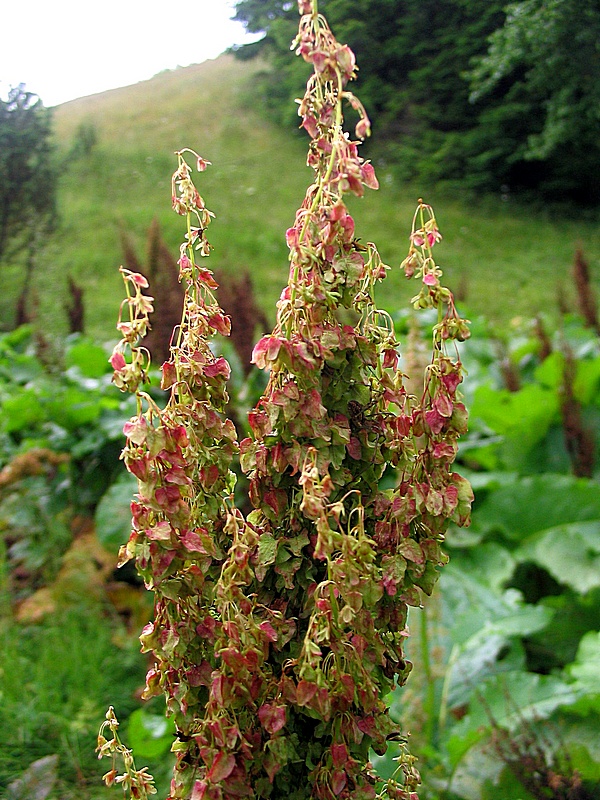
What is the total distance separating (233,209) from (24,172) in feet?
9.98

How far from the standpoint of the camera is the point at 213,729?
0.66 metres

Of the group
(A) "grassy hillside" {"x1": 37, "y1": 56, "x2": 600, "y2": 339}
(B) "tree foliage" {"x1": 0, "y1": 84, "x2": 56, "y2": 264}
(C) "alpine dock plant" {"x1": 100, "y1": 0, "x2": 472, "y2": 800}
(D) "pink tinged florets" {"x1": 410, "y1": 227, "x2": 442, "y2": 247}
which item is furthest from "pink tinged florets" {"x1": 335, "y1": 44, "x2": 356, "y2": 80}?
(A) "grassy hillside" {"x1": 37, "y1": 56, "x2": 600, "y2": 339}

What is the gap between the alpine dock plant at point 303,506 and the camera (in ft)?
2.16

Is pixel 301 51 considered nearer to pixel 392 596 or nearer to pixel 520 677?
pixel 392 596

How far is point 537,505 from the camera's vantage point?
238 centimetres

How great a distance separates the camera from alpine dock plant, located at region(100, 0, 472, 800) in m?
0.66

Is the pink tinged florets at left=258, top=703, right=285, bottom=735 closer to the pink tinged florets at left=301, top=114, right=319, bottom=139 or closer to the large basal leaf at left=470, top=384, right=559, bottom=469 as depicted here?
the pink tinged florets at left=301, top=114, right=319, bottom=139

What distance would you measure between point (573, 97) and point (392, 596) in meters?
2.53

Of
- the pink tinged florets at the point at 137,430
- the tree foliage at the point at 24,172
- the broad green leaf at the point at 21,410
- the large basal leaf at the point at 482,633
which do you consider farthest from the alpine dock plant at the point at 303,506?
the tree foliage at the point at 24,172

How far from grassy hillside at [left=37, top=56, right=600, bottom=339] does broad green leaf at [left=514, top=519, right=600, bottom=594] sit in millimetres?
3055

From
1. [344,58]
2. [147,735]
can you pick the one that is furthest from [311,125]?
[147,735]

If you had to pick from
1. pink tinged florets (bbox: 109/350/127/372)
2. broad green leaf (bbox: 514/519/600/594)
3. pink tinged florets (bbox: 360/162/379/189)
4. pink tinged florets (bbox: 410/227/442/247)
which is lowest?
broad green leaf (bbox: 514/519/600/594)

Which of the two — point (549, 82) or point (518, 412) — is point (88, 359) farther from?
point (549, 82)

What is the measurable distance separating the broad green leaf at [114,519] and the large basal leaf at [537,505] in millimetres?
1134
